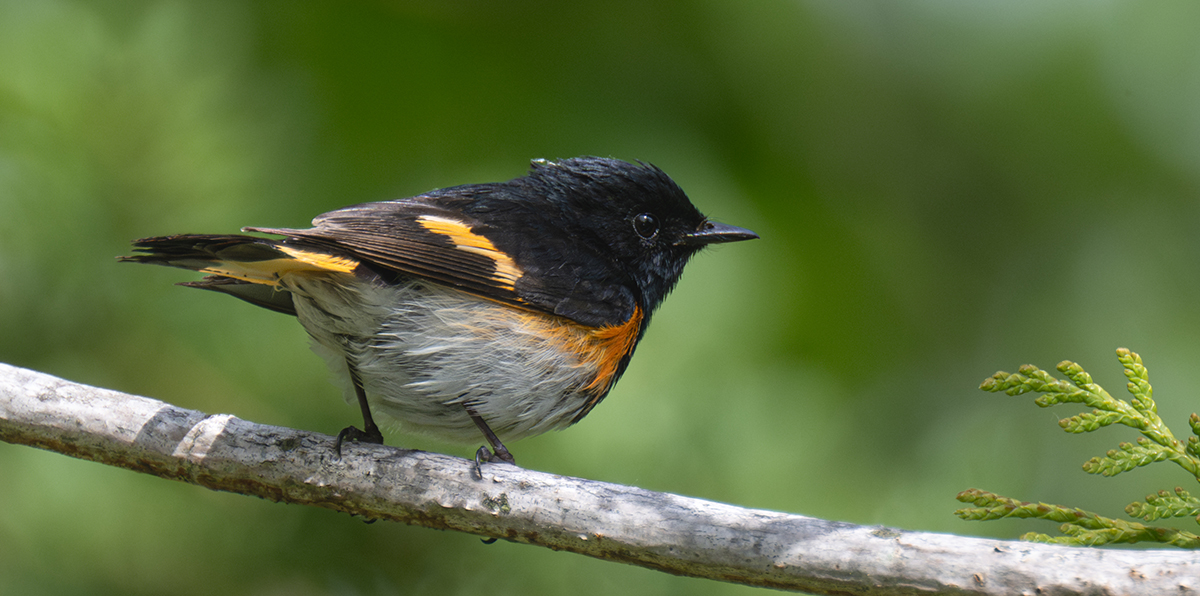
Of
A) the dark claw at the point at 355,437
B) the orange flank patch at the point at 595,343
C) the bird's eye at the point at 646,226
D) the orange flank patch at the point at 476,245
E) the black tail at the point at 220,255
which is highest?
the bird's eye at the point at 646,226

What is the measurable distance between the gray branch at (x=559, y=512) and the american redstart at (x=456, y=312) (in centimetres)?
18

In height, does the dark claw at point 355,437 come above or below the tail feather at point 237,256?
below

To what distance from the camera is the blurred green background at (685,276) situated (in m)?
2.23

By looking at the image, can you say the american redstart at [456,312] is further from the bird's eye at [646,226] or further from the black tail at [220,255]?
the bird's eye at [646,226]

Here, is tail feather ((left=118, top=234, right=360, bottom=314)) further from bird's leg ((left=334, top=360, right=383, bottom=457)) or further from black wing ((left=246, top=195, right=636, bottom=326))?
bird's leg ((left=334, top=360, right=383, bottom=457))

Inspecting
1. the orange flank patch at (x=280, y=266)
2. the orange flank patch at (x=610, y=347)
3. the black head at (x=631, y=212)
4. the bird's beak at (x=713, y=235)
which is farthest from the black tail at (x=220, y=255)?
the bird's beak at (x=713, y=235)

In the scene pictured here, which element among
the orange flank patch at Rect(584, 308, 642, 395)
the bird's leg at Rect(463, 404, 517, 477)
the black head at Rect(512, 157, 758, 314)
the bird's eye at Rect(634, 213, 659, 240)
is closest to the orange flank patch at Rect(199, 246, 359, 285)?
the bird's leg at Rect(463, 404, 517, 477)

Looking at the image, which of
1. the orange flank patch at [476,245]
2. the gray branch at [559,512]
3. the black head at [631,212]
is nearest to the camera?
the gray branch at [559,512]

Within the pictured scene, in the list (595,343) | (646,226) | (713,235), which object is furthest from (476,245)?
(713,235)

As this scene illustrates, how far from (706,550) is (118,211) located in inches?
74.1

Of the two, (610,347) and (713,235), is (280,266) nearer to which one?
(610,347)

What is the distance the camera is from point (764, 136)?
333 centimetres

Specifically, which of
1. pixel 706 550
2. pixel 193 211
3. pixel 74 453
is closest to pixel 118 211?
pixel 193 211

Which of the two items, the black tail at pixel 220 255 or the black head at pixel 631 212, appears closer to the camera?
the black tail at pixel 220 255
